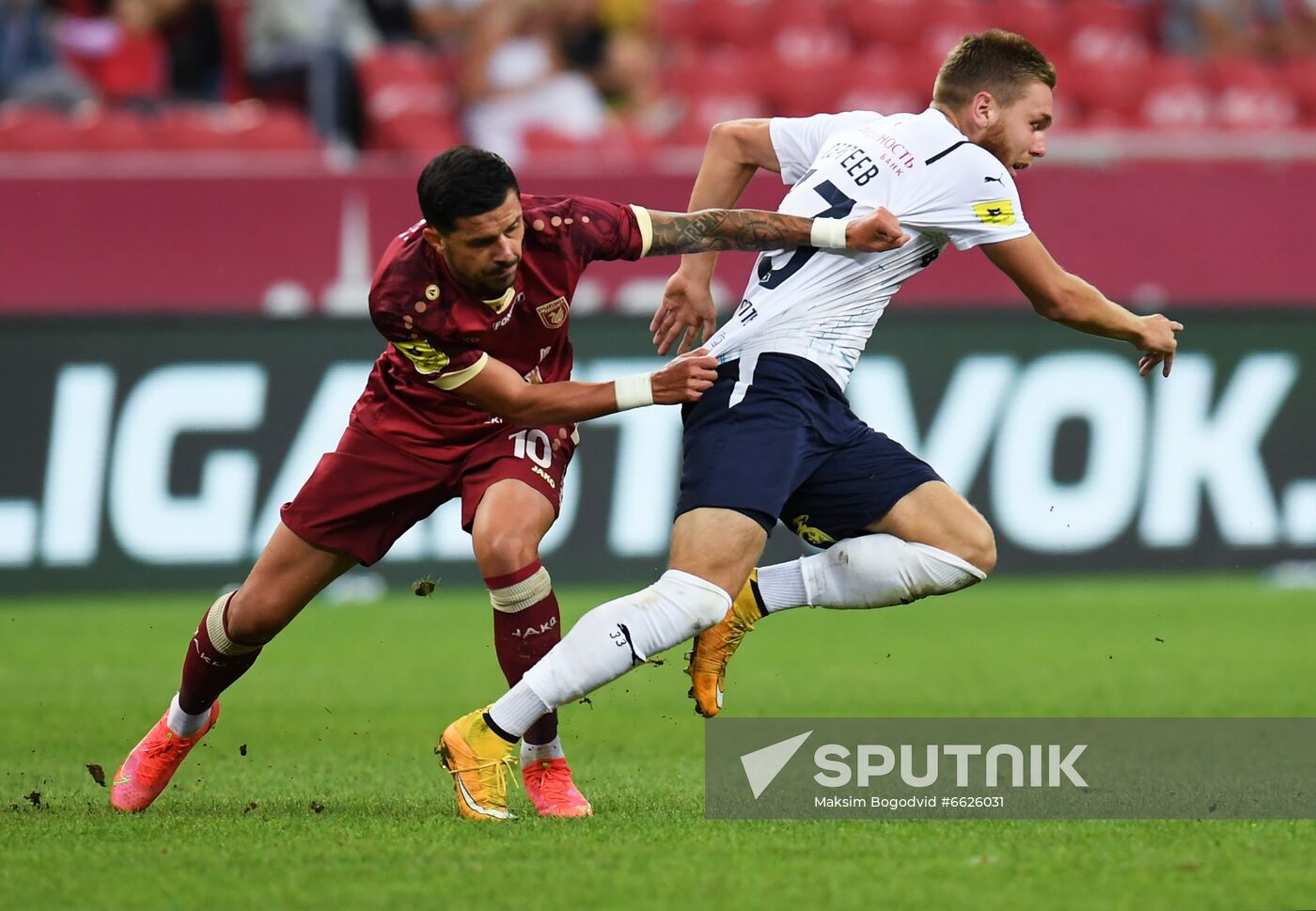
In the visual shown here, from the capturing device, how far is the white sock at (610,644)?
219 inches

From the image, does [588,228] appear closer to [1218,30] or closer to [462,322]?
[462,322]

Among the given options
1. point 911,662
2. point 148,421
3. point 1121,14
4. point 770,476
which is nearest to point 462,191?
point 770,476

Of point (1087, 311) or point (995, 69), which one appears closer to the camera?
point (1087, 311)

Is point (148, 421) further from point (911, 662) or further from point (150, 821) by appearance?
point (150, 821)

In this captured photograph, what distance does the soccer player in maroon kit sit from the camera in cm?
555

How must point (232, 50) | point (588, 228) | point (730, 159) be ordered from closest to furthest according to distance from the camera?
point (588, 228), point (730, 159), point (232, 50)

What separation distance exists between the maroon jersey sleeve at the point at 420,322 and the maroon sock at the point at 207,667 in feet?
3.71

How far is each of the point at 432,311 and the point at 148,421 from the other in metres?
6.03

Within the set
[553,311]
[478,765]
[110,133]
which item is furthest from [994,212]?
[110,133]

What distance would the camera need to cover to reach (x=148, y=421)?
1111 centimetres

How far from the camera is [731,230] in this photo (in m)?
5.90

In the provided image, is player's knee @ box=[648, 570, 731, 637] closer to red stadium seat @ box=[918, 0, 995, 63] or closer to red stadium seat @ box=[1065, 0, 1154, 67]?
red stadium seat @ box=[918, 0, 995, 63]

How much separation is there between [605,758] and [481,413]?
1.71 metres

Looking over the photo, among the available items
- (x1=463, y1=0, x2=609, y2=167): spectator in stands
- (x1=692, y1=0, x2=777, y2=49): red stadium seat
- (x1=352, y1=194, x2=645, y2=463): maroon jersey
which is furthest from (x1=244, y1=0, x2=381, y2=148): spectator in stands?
(x1=352, y1=194, x2=645, y2=463): maroon jersey
